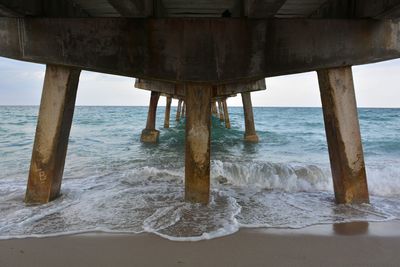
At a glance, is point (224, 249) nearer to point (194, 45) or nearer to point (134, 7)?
point (194, 45)

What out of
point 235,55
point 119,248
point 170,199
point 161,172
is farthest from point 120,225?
point 161,172

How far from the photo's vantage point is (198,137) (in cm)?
417

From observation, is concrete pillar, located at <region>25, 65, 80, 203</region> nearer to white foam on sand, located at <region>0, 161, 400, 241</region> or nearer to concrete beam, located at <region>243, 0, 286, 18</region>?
white foam on sand, located at <region>0, 161, 400, 241</region>

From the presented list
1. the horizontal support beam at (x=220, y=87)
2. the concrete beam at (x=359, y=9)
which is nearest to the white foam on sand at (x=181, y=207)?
the concrete beam at (x=359, y=9)

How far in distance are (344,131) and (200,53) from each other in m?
1.98

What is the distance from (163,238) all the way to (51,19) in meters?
2.77

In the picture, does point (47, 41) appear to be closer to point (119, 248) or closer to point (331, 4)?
point (119, 248)

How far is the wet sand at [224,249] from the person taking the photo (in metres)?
2.79

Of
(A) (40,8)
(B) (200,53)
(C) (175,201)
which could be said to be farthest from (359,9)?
(A) (40,8)

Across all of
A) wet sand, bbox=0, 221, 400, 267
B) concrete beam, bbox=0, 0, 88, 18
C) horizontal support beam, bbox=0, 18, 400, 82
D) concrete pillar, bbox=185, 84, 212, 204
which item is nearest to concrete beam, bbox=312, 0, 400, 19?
horizontal support beam, bbox=0, 18, 400, 82

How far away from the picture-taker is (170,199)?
185 inches

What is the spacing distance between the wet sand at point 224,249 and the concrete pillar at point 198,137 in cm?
98

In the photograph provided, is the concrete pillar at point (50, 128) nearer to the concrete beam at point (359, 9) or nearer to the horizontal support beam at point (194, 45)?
the horizontal support beam at point (194, 45)

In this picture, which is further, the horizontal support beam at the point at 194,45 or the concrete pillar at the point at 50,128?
the concrete pillar at the point at 50,128
